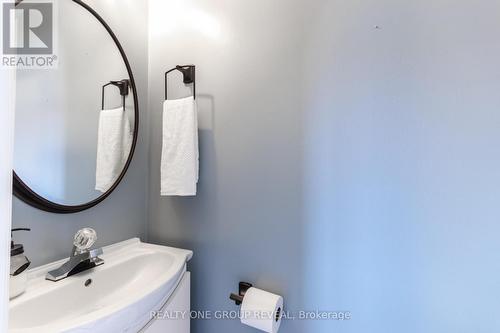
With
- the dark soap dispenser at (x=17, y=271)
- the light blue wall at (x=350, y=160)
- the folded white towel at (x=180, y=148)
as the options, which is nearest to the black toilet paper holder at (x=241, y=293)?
the light blue wall at (x=350, y=160)

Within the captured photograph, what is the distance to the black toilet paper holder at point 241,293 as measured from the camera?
42.3 inches

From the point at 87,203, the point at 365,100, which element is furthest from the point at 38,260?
the point at 365,100

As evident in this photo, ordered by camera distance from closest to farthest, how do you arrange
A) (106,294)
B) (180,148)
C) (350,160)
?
(350,160) < (106,294) < (180,148)

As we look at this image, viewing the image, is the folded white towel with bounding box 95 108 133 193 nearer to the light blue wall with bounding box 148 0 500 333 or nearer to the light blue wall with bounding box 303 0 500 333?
the light blue wall with bounding box 148 0 500 333

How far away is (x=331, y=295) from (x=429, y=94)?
798 mm

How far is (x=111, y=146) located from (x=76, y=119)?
0.19 metres

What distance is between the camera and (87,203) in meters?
1.07

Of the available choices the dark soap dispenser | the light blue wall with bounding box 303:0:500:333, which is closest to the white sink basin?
the dark soap dispenser

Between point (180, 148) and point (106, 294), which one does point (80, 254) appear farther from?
point (180, 148)

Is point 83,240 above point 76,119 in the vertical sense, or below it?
below

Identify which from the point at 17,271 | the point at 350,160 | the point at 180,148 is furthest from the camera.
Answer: the point at 180,148

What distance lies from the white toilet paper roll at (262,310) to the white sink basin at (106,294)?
0.32 metres

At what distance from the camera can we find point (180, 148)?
117 cm

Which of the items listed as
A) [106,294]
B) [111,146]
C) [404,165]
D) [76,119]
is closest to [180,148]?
[111,146]
